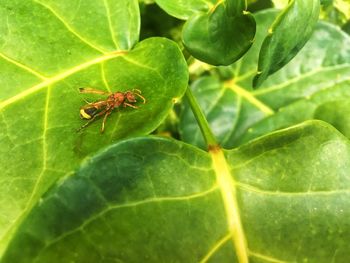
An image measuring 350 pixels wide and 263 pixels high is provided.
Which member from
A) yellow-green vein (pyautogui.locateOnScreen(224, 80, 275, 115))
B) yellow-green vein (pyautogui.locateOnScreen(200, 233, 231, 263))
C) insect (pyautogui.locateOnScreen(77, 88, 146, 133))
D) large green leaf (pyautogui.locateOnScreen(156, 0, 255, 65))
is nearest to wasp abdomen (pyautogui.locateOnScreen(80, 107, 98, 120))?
insect (pyautogui.locateOnScreen(77, 88, 146, 133))

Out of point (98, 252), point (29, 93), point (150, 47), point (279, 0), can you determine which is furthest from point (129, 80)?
point (279, 0)

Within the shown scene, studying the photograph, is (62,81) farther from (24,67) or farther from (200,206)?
(200,206)

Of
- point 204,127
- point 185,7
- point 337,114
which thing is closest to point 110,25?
point 185,7

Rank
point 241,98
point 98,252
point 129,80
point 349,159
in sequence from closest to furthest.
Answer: point 98,252
point 349,159
point 129,80
point 241,98

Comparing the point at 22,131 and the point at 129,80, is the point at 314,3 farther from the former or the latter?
the point at 22,131

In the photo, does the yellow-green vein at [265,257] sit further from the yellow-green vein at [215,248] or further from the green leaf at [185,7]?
the green leaf at [185,7]
